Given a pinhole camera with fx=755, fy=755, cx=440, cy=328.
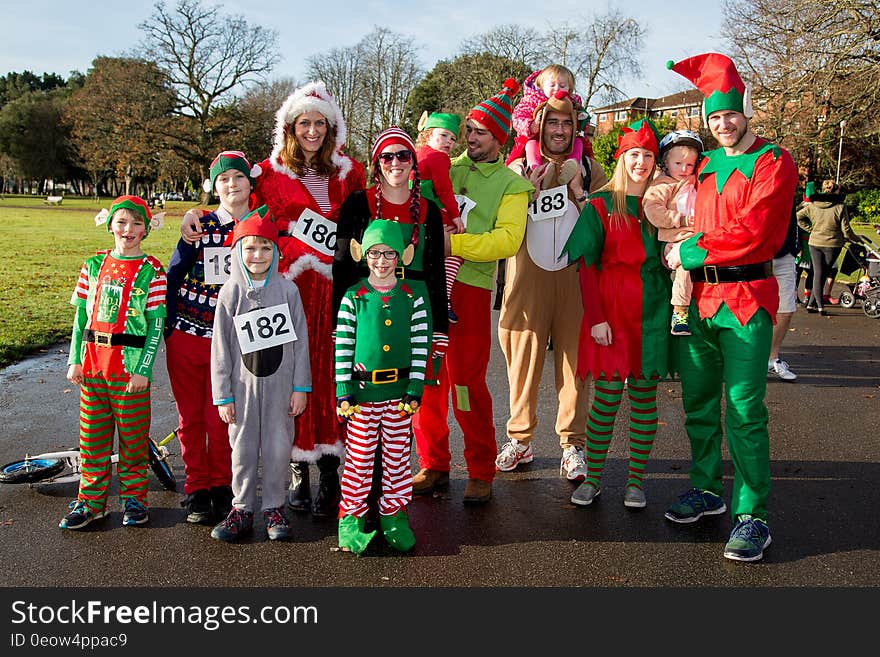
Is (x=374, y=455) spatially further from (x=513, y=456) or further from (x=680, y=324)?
(x=680, y=324)

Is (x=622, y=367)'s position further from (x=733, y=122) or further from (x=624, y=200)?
(x=733, y=122)

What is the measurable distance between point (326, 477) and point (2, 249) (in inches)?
754

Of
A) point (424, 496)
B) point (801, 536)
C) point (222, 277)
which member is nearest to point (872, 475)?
point (801, 536)

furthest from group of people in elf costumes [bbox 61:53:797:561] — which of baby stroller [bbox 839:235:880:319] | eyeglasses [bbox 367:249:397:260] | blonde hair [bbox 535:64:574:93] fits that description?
baby stroller [bbox 839:235:880:319]

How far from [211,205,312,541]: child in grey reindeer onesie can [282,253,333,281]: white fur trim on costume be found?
194mm

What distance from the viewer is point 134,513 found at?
13.9 feet

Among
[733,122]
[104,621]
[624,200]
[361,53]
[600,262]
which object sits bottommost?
[104,621]

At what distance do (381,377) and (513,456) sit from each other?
1724 mm

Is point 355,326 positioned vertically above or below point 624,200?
below

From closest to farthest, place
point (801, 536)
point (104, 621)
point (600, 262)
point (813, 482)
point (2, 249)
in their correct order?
point (104, 621) → point (801, 536) → point (600, 262) → point (813, 482) → point (2, 249)

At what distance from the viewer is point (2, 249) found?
20.0 metres

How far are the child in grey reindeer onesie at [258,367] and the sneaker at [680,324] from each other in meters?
2.04

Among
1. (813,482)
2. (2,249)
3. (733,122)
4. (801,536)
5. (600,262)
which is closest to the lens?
(733,122)

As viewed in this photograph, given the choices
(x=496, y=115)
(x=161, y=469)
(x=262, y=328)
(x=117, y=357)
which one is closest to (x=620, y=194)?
(x=496, y=115)
